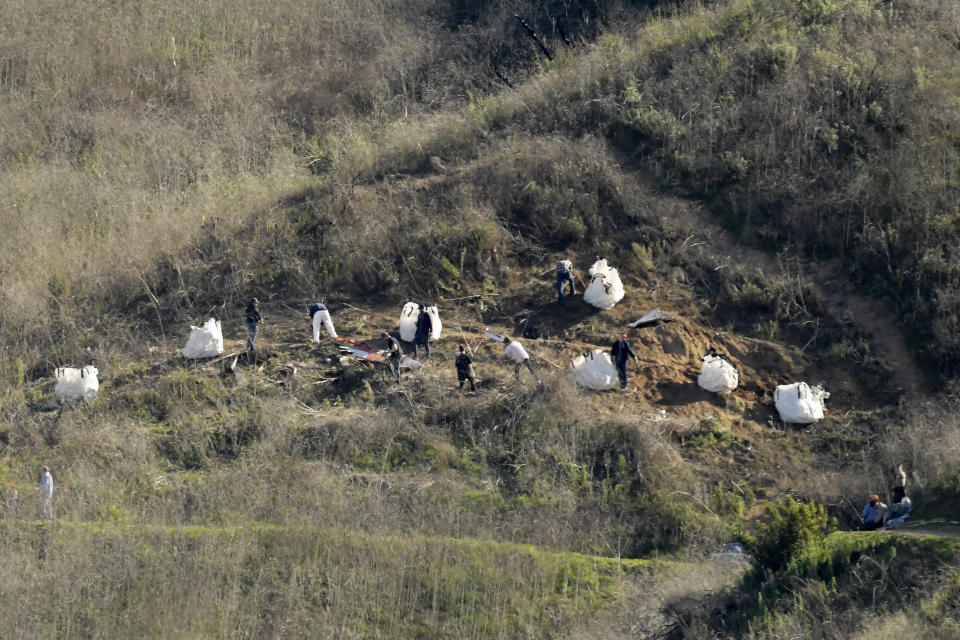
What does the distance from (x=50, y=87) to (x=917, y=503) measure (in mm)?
17151

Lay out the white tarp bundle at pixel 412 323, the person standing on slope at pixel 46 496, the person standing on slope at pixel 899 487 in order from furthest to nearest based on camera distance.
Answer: the white tarp bundle at pixel 412 323, the person standing on slope at pixel 46 496, the person standing on slope at pixel 899 487

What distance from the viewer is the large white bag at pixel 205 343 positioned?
17.4m

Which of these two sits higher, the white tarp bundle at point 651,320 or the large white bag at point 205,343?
the large white bag at point 205,343

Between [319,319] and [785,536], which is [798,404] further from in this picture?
[319,319]

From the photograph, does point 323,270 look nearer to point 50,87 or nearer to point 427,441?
point 427,441

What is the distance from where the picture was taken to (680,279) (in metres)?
18.1

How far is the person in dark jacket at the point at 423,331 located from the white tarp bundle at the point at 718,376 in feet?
11.6

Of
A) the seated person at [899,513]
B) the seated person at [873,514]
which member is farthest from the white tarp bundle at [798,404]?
the seated person at [899,513]

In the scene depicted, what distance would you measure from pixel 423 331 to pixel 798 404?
483cm

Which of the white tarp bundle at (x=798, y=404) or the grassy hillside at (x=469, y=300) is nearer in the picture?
the grassy hillside at (x=469, y=300)

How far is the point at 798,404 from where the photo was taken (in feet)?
52.9

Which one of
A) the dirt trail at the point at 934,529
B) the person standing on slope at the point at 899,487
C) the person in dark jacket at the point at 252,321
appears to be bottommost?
the person standing on slope at the point at 899,487

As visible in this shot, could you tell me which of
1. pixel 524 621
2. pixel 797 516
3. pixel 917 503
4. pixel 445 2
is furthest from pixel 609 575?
pixel 445 2

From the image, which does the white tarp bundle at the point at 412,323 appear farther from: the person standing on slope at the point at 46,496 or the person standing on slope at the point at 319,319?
the person standing on slope at the point at 46,496
